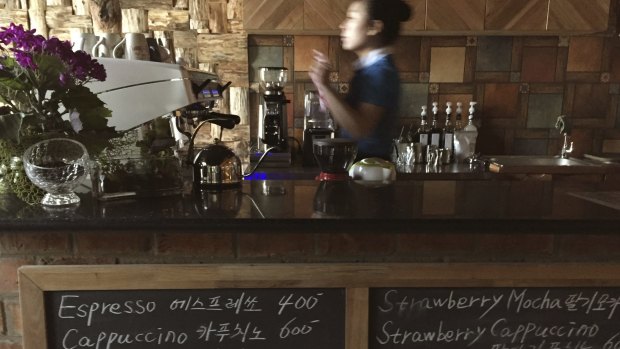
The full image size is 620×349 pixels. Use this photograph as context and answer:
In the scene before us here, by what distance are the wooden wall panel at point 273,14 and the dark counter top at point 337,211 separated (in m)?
2.03

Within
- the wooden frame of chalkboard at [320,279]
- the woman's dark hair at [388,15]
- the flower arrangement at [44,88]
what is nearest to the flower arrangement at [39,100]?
the flower arrangement at [44,88]

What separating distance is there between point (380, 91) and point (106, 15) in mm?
2340

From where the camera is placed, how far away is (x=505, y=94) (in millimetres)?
3703

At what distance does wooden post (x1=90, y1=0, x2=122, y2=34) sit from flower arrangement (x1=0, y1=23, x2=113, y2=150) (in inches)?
95.5

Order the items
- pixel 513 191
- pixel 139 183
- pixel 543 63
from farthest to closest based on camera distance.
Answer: pixel 543 63 < pixel 513 191 < pixel 139 183

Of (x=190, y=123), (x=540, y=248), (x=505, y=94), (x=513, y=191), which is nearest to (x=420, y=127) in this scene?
(x=505, y=94)

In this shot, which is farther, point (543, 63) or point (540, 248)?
point (543, 63)

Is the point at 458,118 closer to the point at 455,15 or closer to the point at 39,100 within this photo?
the point at 455,15

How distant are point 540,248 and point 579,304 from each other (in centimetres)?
16

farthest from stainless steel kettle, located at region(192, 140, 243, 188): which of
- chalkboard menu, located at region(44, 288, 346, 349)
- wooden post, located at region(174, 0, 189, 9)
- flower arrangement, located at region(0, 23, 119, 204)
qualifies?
wooden post, located at region(174, 0, 189, 9)

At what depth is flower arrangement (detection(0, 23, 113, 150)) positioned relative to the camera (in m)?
1.16

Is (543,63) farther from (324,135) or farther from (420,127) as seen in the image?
(324,135)

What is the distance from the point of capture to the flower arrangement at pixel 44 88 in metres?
1.16

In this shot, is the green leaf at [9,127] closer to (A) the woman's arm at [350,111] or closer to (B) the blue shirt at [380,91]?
(A) the woman's arm at [350,111]
